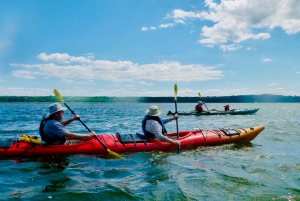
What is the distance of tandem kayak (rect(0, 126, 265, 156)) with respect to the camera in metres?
8.01

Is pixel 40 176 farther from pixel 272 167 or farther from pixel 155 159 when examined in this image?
pixel 272 167

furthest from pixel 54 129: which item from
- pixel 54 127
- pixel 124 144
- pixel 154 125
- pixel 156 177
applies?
pixel 156 177

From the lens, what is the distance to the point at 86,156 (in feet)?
27.5

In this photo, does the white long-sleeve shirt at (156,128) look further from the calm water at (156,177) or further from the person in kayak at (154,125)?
the calm water at (156,177)

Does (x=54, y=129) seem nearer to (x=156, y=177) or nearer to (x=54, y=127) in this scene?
(x=54, y=127)

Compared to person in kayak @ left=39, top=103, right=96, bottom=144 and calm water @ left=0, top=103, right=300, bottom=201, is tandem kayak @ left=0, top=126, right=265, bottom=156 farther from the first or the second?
person in kayak @ left=39, top=103, right=96, bottom=144

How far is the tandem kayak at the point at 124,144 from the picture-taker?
8.01 m

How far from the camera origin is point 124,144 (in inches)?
350

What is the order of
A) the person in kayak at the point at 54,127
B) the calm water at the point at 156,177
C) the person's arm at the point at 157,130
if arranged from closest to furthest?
the calm water at the point at 156,177, the person in kayak at the point at 54,127, the person's arm at the point at 157,130

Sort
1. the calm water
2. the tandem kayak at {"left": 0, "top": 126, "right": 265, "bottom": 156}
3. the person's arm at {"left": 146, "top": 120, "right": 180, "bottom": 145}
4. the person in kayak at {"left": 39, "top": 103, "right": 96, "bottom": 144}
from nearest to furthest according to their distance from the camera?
the calm water
the person in kayak at {"left": 39, "top": 103, "right": 96, "bottom": 144}
the tandem kayak at {"left": 0, "top": 126, "right": 265, "bottom": 156}
the person's arm at {"left": 146, "top": 120, "right": 180, "bottom": 145}

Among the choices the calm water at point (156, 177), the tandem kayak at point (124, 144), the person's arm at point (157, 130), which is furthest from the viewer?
the person's arm at point (157, 130)

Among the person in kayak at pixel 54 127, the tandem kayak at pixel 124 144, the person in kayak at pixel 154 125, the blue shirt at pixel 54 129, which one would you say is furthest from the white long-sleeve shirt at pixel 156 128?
the blue shirt at pixel 54 129

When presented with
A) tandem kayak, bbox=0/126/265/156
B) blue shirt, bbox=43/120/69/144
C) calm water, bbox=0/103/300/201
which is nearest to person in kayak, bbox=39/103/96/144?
blue shirt, bbox=43/120/69/144

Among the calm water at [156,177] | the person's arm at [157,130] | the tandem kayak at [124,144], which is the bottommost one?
the calm water at [156,177]
